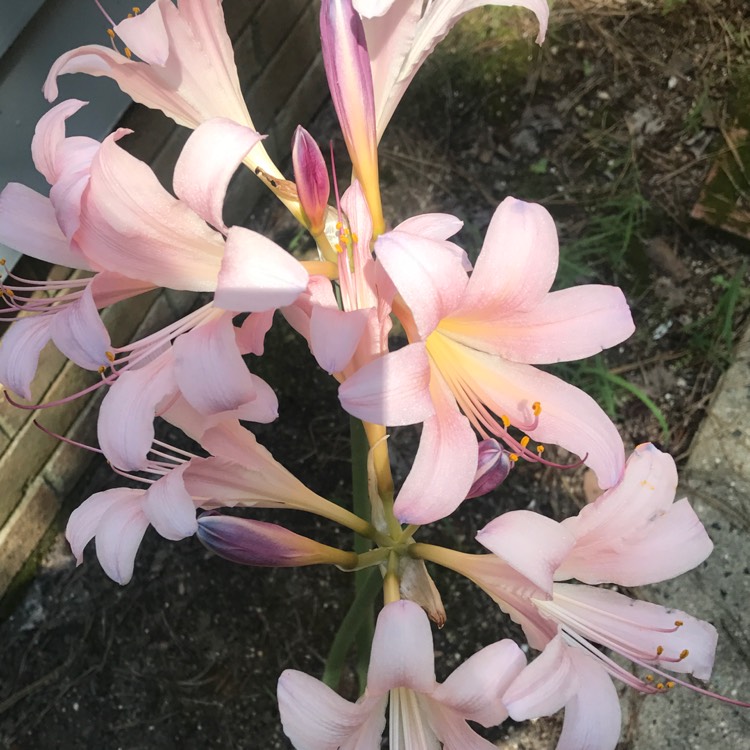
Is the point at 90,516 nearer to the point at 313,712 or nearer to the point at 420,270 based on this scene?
the point at 313,712

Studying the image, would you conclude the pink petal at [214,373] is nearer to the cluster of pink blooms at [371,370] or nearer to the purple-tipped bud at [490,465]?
the cluster of pink blooms at [371,370]

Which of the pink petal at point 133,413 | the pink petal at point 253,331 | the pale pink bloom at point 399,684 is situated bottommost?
the pale pink bloom at point 399,684

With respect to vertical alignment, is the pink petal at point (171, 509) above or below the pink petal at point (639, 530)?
above

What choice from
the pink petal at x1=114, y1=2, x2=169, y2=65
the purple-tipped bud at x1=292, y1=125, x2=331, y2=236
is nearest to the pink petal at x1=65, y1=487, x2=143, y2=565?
the purple-tipped bud at x1=292, y1=125, x2=331, y2=236

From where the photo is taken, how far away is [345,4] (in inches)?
32.3

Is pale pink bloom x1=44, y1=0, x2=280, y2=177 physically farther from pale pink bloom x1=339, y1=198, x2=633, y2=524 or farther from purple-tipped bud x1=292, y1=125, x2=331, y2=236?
pale pink bloom x1=339, y1=198, x2=633, y2=524

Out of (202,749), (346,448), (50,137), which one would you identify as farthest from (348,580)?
(50,137)

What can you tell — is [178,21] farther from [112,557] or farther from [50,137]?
[112,557]

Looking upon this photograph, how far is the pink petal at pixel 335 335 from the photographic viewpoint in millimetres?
705

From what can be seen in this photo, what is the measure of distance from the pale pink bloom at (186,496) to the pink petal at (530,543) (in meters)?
0.29

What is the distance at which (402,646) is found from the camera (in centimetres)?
71

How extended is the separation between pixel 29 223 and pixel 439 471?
52cm

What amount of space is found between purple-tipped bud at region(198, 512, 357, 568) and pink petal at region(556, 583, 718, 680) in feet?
0.93

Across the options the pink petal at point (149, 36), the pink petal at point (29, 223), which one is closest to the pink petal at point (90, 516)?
the pink petal at point (29, 223)
